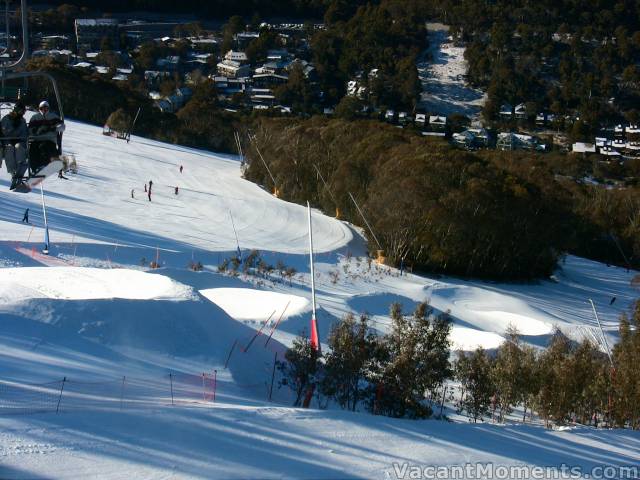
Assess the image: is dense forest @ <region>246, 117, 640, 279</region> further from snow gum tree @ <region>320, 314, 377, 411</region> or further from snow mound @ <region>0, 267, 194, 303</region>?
snow gum tree @ <region>320, 314, 377, 411</region>

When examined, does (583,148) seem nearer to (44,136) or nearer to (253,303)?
(253,303)

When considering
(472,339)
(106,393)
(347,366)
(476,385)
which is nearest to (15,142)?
(106,393)

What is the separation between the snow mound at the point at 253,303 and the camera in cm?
1656

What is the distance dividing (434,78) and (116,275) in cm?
7932

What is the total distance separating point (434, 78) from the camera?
91.5 meters

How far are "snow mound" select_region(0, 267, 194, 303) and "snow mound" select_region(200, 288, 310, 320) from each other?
169 cm

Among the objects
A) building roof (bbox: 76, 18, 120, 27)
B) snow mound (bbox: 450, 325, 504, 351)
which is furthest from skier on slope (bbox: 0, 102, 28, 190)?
building roof (bbox: 76, 18, 120, 27)

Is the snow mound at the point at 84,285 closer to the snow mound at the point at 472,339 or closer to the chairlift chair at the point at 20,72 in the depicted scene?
the chairlift chair at the point at 20,72

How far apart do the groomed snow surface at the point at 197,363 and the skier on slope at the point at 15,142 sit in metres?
2.29

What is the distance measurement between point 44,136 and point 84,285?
20.5ft

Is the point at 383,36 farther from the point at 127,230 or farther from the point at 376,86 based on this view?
the point at 127,230

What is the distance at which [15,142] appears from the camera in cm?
857

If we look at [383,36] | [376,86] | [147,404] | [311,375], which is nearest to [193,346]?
[311,375]

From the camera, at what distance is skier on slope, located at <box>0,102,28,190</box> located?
27.7 feet
